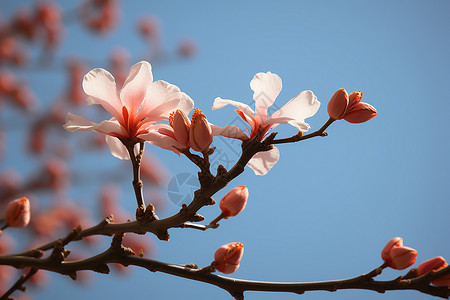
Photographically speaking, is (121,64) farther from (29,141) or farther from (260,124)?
(260,124)

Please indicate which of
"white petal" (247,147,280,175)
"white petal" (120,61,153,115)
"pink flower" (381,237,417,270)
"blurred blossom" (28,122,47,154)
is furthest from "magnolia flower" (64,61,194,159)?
"blurred blossom" (28,122,47,154)

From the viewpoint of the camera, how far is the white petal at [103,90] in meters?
0.47

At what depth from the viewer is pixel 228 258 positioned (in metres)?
0.44

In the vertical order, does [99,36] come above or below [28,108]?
above

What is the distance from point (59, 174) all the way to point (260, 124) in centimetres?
209

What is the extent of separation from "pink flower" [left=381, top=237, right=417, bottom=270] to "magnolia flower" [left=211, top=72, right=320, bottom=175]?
0.61 feet

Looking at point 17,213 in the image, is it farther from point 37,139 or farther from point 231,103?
point 37,139

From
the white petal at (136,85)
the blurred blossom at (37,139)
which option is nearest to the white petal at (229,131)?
the white petal at (136,85)

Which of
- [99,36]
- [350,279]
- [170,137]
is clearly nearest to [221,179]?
[170,137]

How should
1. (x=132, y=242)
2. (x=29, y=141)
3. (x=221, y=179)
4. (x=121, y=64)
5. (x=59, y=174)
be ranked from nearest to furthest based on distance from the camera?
(x=221, y=179) < (x=59, y=174) < (x=29, y=141) < (x=132, y=242) < (x=121, y=64)

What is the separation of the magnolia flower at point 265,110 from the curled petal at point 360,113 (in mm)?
39

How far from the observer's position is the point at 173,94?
463 millimetres

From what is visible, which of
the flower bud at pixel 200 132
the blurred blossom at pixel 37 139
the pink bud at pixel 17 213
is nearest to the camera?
the flower bud at pixel 200 132

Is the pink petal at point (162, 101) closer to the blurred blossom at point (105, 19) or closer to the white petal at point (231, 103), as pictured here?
the white petal at point (231, 103)
